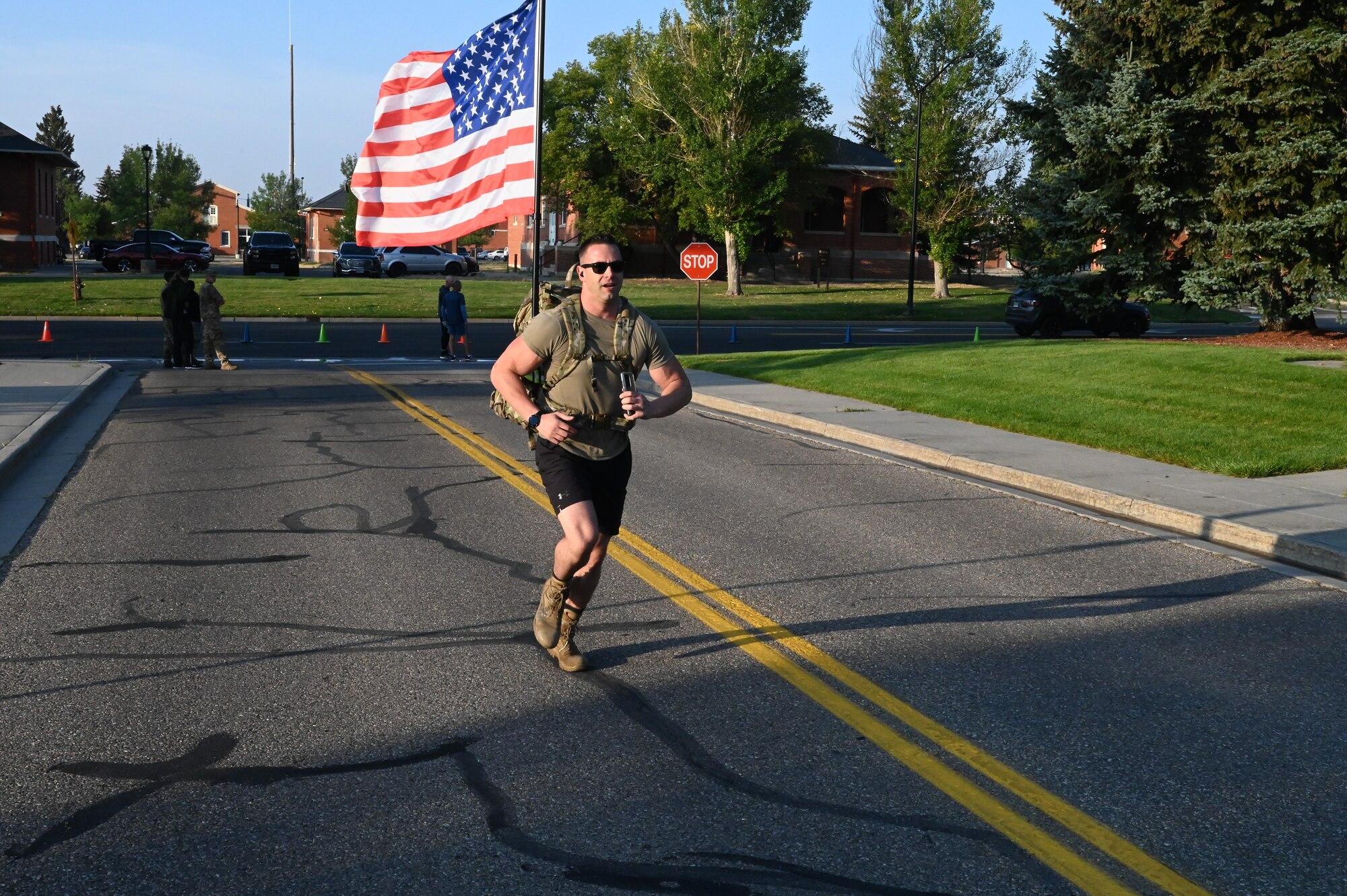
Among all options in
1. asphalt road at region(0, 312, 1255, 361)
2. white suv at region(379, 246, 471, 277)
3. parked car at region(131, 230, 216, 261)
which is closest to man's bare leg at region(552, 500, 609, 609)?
asphalt road at region(0, 312, 1255, 361)

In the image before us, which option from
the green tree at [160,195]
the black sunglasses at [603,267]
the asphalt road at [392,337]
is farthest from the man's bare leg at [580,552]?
the green tree at [160,195]

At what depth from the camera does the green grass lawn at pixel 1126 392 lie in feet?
43.2

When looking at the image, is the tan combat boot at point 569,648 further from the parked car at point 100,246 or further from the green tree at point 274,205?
the green tree at point 274,205

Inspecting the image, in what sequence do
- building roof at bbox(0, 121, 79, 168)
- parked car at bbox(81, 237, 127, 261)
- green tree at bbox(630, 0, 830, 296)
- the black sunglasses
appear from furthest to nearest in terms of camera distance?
1. parked car at bbox(81, 237, 127, 261)
2. building roof at bbox(0, 121, 79, 168)
3. green tree at bbox(630, 0, 830, 296)
4. the black sunglasses

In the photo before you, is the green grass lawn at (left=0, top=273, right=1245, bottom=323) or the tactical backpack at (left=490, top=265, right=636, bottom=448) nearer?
the tactical backpack at (left=490, top=265, right=636, bottom=448)

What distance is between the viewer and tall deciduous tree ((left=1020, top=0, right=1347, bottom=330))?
79.7 ft

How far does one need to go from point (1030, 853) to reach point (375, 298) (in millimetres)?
42685

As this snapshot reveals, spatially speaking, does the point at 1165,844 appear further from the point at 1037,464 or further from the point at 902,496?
the point at 1037,464

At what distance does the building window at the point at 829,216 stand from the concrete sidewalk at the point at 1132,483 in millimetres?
52023

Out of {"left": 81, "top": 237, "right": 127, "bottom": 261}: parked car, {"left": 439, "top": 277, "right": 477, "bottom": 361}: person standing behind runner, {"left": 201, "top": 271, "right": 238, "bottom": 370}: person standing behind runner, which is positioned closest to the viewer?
{"left": 201, "top": 271, "right": 238, "bottom": 370}: person standing behind runner

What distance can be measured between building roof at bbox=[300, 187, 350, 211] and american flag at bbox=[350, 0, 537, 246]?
95344 mm

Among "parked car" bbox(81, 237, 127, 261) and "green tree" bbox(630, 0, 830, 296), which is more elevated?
"green tree" bbox(630, 0, 830, 296)

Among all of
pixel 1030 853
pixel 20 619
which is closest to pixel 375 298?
pixel 20 619

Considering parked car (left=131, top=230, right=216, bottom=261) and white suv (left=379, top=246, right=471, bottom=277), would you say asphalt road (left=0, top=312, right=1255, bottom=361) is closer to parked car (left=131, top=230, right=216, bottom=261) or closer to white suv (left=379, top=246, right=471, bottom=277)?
white suv (left=379, top=246, right=471, bottom=277)
